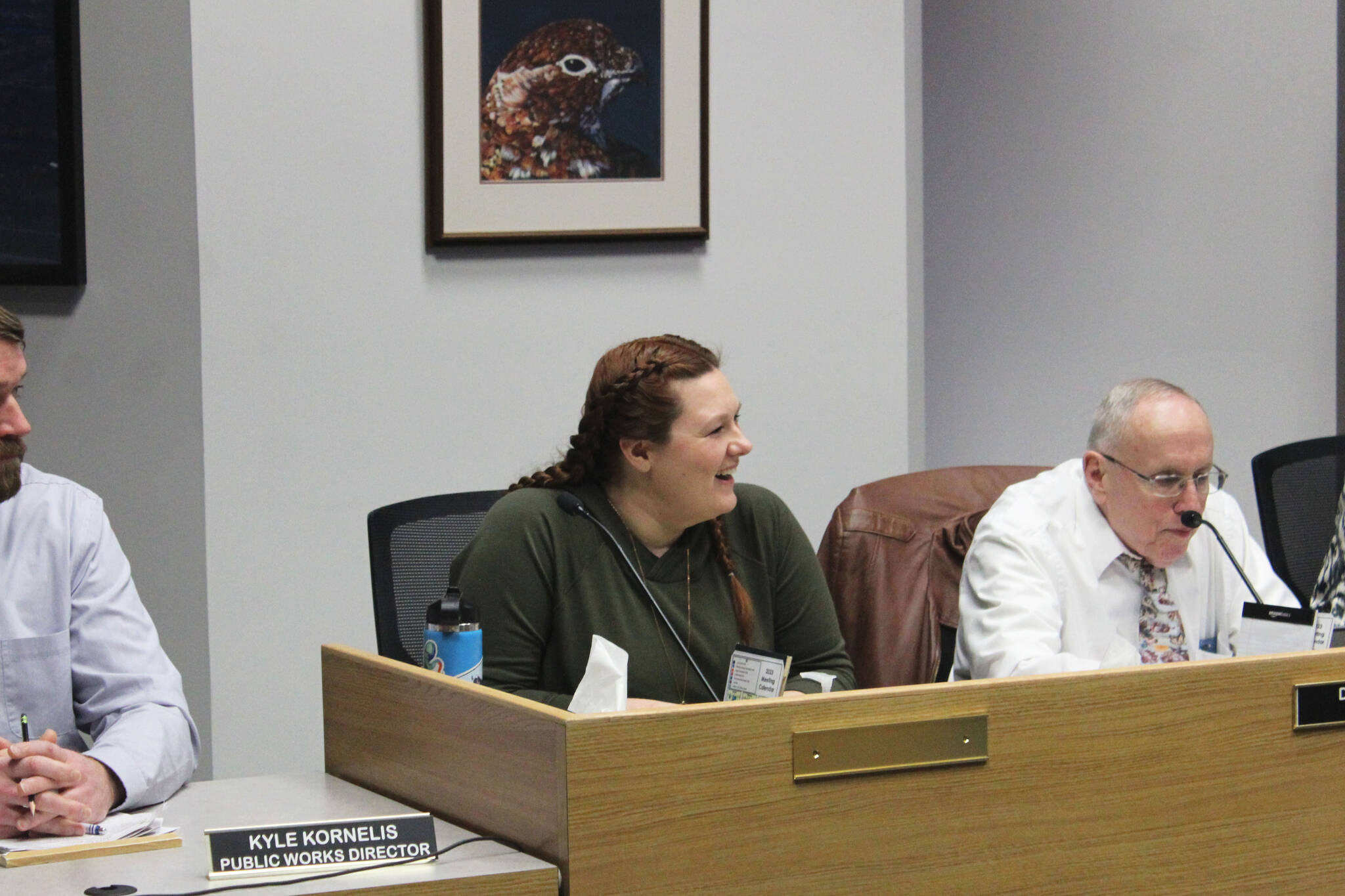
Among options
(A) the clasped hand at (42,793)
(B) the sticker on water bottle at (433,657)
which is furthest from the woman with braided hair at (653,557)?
(A) the clasped hand at (42,793)

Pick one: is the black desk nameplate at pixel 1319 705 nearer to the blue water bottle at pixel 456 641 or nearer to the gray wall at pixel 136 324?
the blue water bottle at pixel 456 641

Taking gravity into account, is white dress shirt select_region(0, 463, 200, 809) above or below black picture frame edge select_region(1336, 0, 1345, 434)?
below

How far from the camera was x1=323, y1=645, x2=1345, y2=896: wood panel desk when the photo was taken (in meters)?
1.26

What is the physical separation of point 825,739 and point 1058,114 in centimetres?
324

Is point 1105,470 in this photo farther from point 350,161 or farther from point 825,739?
point 350,161

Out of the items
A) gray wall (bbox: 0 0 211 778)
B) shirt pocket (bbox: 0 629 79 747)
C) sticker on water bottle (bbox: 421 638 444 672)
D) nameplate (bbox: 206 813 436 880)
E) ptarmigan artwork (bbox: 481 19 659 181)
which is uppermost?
ptarmigan artwork (bbox: 481 19 659 181)

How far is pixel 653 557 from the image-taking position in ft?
7.08

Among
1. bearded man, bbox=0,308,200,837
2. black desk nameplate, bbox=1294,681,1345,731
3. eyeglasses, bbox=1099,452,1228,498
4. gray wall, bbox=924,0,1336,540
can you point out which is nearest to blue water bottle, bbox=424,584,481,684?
bearded man, bbox=0,308,200,837

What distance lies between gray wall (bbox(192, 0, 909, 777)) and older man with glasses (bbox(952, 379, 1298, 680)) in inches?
35.9

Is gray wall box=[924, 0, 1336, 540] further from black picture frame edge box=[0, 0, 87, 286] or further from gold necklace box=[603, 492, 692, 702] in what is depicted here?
black picture frame edge box=[0, 0, 87, 286]

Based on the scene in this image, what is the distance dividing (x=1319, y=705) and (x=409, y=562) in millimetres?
1226

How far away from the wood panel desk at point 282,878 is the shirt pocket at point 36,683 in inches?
10.6

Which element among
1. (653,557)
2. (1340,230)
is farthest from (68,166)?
(1340,230)

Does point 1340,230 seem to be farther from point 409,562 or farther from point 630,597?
point 409,562
